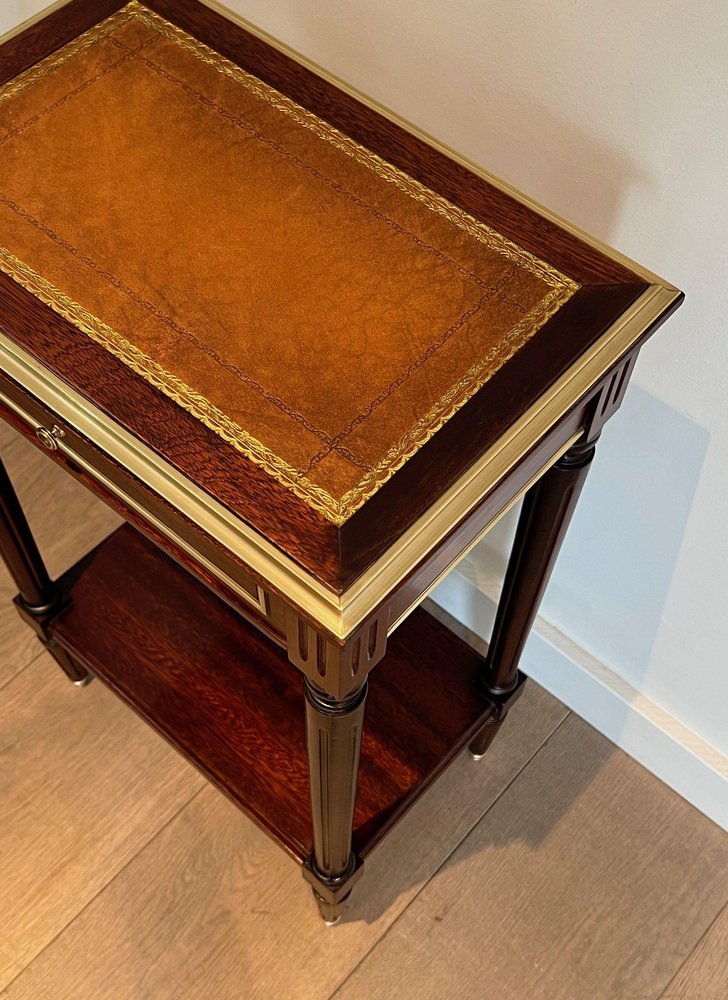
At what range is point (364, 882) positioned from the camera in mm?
1158

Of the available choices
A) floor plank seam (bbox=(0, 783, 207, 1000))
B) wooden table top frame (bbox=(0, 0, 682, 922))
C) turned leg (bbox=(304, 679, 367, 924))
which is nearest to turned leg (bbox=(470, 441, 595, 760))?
wooden table top frame (bbox=(0, 0, 682, 922))

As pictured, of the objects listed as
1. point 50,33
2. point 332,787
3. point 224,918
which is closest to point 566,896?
point 224,918

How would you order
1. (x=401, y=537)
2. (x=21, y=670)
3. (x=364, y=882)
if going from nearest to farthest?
(x=401, y=537) < (x=364, y=882) < (x=21, y=670)

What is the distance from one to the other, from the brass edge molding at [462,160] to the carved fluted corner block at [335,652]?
0.29m

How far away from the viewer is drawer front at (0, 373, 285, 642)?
65 cm

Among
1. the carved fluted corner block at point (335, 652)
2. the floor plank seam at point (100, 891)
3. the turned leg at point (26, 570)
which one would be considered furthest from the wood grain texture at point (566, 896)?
the carved fluted corner block at point (335, 652)

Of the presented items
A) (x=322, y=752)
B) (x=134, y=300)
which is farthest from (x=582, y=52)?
(x=322, y=752)

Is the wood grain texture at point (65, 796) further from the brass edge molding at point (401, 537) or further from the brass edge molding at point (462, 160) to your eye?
the brass edge molding at point (462, 160)

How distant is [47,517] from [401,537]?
33.7 inches

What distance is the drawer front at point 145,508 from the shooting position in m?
0.65

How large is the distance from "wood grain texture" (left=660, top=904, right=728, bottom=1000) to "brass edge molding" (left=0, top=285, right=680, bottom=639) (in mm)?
733

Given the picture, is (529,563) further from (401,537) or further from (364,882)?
(364,882)

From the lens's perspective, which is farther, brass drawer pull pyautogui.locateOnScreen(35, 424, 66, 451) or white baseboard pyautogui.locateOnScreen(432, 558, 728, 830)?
white baseboard pyautogui.locateOnScreen(432, 558, 728, 830)

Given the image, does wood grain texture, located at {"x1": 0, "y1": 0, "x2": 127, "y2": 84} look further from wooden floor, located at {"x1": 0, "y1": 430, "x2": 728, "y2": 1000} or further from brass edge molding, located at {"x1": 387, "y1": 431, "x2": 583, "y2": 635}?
wooden floor, located at {"x1": 0, "y1": 430, "x2": 728, "y2": 1000}
